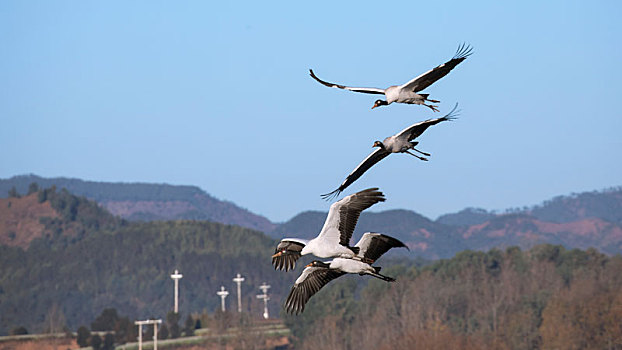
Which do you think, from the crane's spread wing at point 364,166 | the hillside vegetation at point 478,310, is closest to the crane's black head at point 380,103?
the crane's spread wing at point 364,166

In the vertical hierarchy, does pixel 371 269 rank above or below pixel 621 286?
below

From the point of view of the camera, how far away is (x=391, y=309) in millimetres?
168250

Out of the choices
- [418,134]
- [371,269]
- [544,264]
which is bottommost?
[371,269]

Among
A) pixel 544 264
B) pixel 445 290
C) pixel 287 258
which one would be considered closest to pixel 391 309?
pixel 445 290

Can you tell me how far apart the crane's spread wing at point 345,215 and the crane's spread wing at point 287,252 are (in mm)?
1900

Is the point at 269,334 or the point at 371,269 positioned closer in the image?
the point at 371,269

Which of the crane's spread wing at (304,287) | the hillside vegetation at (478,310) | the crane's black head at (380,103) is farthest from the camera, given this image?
the hillside vegetation at (478,310)

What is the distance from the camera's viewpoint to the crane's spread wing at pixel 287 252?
95.5 feet

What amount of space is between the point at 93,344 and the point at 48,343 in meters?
11.4

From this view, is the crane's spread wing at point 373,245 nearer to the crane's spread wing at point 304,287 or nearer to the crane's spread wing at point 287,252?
the crane's spread wing at point 287,252

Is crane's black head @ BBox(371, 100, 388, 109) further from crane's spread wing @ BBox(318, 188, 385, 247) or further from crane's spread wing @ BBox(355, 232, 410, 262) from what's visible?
crane's spread wing @ BBox(355, 232, 410, 262)

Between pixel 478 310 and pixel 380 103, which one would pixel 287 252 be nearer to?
pixel 380 103

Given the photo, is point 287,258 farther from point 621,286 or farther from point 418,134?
point 621,286

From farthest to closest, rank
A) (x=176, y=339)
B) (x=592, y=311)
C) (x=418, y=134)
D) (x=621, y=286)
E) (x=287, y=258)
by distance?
(x=176, y=339) → (x=621, y=286) → (x=592, y=311) → (x=287, y=258) → (x=418, y=134)
